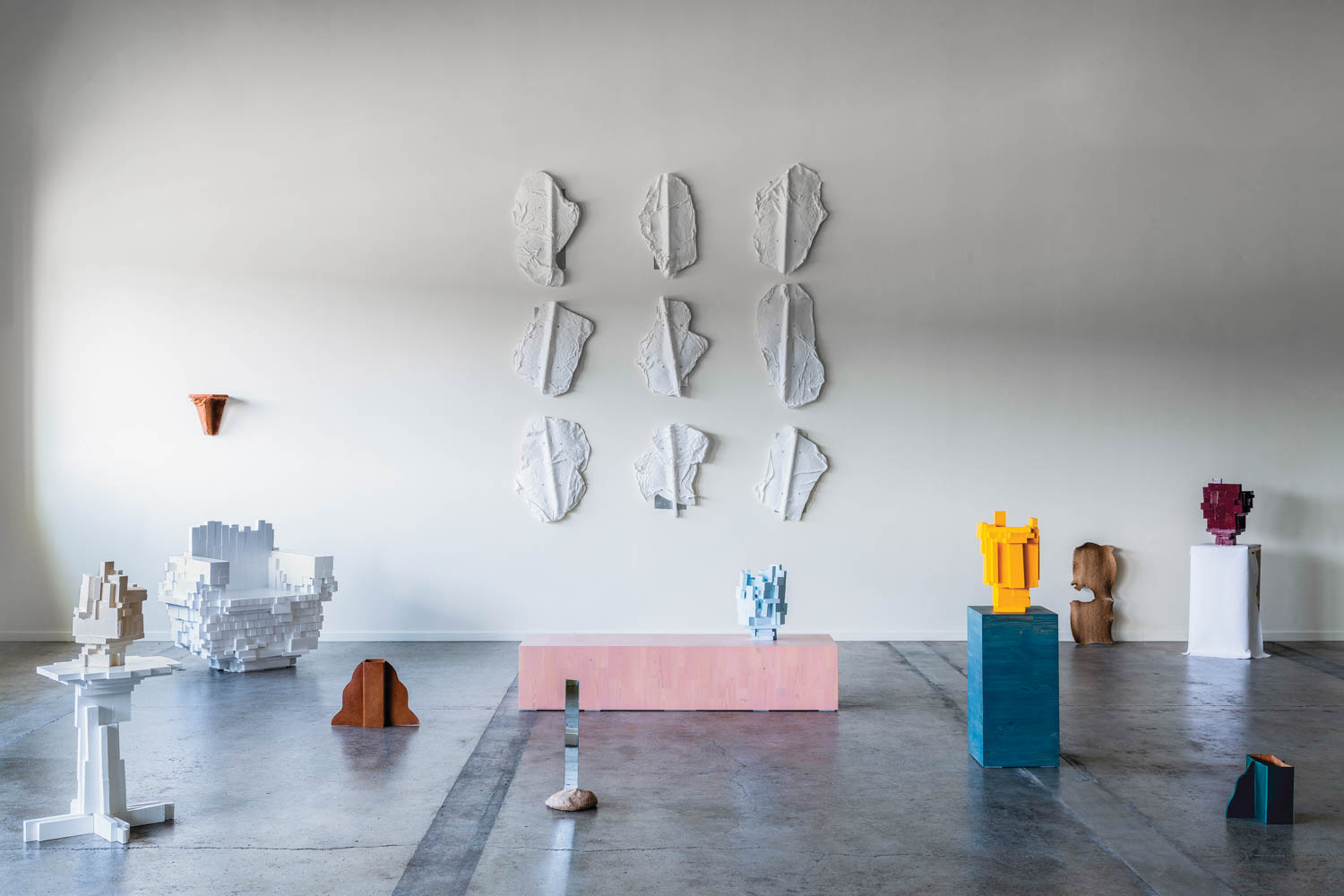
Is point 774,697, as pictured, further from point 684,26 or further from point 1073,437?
point 684,26

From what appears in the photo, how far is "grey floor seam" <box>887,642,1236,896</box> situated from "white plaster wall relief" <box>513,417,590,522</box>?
12.3 feet

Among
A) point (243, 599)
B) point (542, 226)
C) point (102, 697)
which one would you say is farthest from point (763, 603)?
point (542, 226)

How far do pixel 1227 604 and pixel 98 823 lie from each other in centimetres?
619

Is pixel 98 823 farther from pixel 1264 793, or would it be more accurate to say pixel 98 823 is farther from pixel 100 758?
pixel 1264 793

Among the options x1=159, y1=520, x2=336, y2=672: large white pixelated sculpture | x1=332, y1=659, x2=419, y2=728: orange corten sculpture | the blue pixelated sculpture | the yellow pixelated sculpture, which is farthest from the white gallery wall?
the yellow pixelated sculpture

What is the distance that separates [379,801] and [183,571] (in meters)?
2.80

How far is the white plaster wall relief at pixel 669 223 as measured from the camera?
7.25 meters

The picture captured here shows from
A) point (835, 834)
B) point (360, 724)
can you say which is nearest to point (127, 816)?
point (360, 724)

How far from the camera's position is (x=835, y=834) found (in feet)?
11.7

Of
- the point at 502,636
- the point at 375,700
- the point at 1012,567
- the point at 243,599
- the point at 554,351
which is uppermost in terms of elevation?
the point at 554,351

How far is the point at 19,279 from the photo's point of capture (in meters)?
7.30

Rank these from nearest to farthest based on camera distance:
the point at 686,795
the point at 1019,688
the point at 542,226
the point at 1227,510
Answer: the point at 686,795
the point at 1019,688
the point at 1227,510
the point at 542,226

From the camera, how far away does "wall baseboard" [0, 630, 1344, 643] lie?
23.7ft

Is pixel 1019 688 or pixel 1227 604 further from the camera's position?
pixel 1227 604
